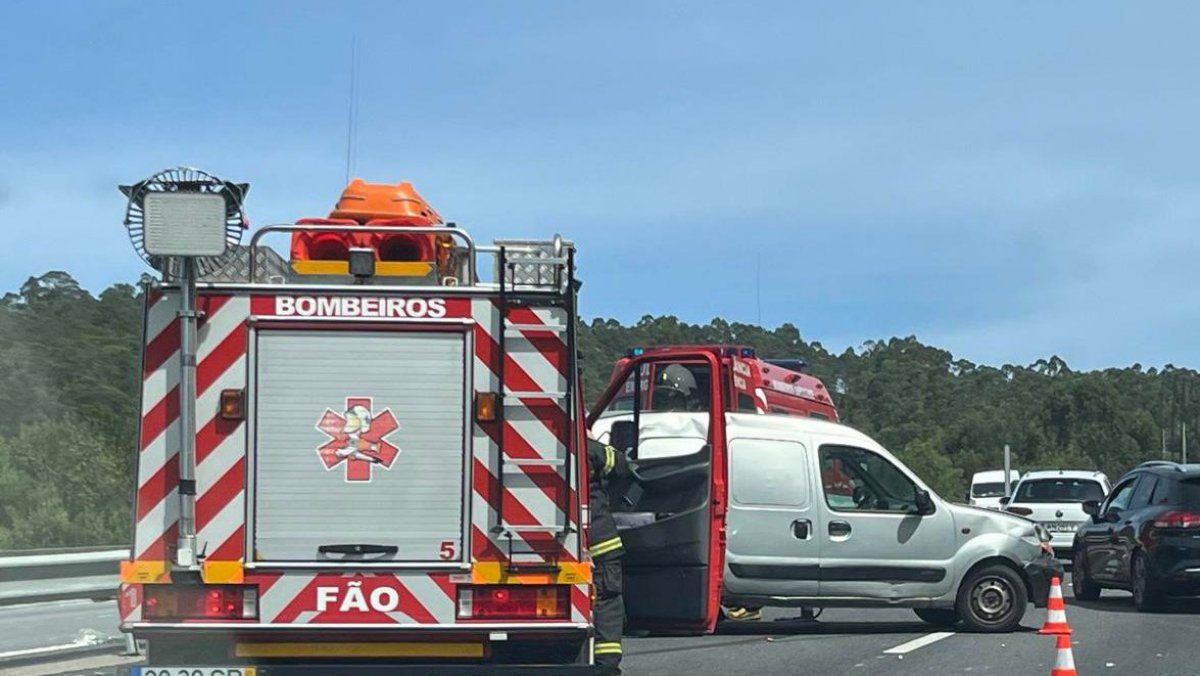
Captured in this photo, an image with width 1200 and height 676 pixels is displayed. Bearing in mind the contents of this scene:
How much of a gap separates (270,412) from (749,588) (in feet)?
24.8

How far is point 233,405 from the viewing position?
7461 mm

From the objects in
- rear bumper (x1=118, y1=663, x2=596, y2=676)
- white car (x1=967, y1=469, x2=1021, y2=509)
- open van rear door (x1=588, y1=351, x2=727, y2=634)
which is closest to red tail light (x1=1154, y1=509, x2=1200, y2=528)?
open van rear door (x1=588, y1=351, x2=727, y2=634)

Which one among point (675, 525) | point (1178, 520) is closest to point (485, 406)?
point (675, 525)

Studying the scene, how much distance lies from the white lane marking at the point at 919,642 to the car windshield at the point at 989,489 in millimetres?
18821

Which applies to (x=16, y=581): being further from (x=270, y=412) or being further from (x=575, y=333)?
(x=575, y=333)

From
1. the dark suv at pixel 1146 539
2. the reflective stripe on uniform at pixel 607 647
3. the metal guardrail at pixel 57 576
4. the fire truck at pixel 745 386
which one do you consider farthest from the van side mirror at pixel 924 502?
the metal guardrail at pixel 57 576

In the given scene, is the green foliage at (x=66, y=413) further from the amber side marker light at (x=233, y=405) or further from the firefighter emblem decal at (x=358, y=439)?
the firefighter emblem decal at (x=358, y=439)

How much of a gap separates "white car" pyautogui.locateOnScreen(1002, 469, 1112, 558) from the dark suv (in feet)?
14.9

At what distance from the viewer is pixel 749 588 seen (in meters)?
14.2

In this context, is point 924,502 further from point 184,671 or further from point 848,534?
point 184,671

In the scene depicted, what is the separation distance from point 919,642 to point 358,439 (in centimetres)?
769

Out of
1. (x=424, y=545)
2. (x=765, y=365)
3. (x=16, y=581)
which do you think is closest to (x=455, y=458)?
(x=424, y=545)

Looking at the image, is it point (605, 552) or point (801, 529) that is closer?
point (605, 552)

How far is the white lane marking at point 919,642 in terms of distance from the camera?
514 inches
